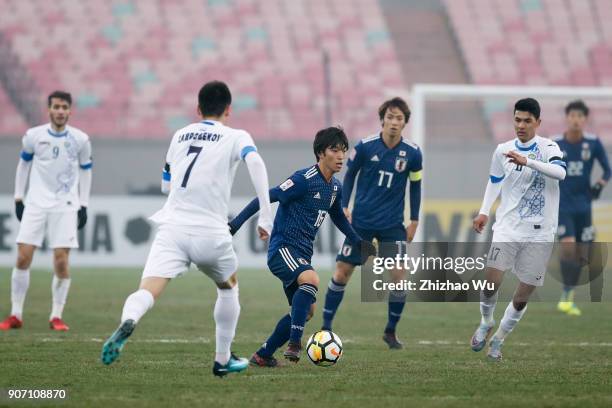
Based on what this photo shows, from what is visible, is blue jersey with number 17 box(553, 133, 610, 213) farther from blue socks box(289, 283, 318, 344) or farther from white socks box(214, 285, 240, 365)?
white socks box(214, 285, 240, 365)

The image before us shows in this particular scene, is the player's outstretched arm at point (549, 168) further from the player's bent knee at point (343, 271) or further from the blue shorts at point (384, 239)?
the player's bent knee at point (343, 271)

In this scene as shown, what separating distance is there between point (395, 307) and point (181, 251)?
160 inches

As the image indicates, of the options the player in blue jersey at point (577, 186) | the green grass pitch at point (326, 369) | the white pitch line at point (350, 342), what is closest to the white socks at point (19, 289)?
the green grass pitch at point (326, 369)

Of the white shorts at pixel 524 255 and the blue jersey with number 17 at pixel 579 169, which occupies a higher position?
the blue jersey with number 17 at pixel 579 169

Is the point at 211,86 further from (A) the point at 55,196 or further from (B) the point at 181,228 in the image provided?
(A) the point at 55,196

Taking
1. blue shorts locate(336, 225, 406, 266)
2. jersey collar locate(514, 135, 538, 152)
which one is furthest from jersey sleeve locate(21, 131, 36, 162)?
jersey collar locate(514, 135, 538, 152)

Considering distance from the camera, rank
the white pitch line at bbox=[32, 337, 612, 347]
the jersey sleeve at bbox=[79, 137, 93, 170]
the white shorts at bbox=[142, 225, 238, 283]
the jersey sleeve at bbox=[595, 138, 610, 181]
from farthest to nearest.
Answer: the jersey sleeve at bbox=[595, 138, 610, 181]
the jersey sleeve at bbox=[79, 137, 93, 170]
the white pitch line at bbox=[32, 337, 612, 347]
the white shorts at bbox=[142, 225, 238, 283]

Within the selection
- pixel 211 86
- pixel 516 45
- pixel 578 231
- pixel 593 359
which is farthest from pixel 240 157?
pixel 516 45

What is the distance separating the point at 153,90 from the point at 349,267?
61.6ft

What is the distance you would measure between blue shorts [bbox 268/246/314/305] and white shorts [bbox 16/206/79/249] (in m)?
4.04

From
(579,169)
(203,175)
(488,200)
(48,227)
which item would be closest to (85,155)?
(48,227)

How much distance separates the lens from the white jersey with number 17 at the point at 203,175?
7289mm

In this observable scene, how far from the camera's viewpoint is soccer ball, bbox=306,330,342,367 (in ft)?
27.7

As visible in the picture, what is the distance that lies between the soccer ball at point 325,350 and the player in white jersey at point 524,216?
5.33 ft
